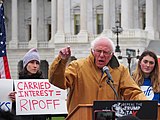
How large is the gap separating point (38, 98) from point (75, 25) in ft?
186

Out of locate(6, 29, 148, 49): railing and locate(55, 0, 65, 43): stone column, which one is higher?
locate(55, 0, 65, 43): stone column

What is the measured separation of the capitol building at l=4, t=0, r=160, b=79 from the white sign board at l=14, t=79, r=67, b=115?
4443cm

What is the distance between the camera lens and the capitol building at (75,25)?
57156 millimetres

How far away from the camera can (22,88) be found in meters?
9.53

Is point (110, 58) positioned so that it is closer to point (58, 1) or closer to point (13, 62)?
point (58, 1)

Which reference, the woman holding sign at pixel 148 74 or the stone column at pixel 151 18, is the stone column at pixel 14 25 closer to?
the stone column at pixel 151 18

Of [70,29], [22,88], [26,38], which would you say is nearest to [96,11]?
[70,29]

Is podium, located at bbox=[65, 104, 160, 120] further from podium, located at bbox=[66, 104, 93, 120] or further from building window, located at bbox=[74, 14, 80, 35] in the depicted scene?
building window, located at bbox=[74, 14, 80, 35]

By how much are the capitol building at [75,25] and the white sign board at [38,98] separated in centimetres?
4443

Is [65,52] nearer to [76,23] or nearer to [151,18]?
[151,18]

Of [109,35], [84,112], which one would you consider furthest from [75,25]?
[84,112]

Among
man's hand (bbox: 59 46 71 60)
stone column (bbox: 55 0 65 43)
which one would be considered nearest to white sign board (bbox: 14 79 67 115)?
man's hand (bbox: 59 46 71 60)

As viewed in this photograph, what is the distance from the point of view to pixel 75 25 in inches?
2598

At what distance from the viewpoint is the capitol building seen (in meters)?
57.2
